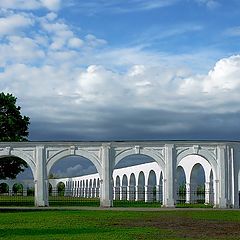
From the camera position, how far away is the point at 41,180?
119ft

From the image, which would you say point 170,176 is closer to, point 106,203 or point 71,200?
point 106,203

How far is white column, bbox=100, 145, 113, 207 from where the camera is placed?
119 ft

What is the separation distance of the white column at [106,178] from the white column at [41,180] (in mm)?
3381

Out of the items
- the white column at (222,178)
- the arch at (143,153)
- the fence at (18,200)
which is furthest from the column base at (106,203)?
the white column at (222,178)

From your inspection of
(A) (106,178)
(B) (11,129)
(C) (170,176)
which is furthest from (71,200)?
(C) (170,176)

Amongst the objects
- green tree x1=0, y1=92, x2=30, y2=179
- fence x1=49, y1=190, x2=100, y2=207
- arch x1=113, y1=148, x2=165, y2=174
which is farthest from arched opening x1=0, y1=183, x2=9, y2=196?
arch x1=113, y1=148, x2=165, y2=174

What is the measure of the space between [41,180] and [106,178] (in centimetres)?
383

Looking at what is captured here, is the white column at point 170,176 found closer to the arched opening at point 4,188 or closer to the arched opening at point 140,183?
the arched opening at point 140,183

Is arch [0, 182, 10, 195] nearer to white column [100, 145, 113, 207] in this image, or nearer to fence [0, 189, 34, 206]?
fence [0, 189, 34, 206]

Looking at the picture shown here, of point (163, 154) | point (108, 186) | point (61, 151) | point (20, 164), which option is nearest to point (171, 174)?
point (163, 154)

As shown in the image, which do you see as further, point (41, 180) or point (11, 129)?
point (11, 129)

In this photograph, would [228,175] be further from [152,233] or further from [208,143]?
[152,233]

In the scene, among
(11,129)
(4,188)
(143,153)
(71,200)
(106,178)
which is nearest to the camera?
(106,178)

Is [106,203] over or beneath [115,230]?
over
